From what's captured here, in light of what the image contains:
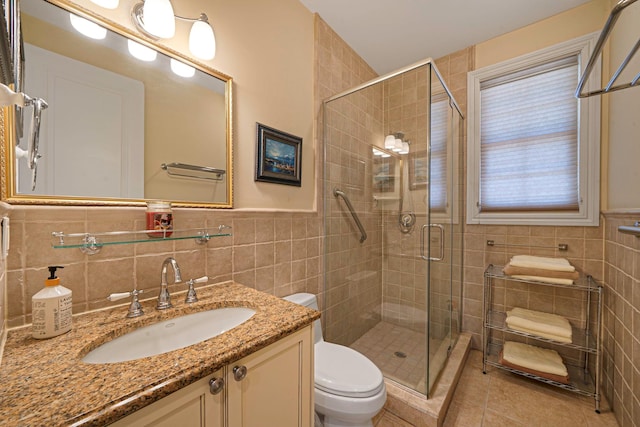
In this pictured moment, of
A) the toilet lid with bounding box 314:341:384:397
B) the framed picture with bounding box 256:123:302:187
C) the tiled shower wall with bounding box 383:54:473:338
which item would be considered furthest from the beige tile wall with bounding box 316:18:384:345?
the toilet lid with bounding box 314:341:384:397

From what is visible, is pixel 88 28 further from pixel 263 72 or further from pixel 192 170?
pixel 263 72

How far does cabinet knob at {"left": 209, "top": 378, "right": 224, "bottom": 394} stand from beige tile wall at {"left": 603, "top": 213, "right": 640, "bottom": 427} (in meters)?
1.87

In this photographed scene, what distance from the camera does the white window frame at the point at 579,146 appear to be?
1.67 metres

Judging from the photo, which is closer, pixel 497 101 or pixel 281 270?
pixel 281 270

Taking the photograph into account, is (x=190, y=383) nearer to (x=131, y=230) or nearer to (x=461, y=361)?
(x=131, y=230)

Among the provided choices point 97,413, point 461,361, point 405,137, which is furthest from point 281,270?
point 461,361

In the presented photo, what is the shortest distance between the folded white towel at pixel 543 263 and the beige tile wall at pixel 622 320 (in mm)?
210

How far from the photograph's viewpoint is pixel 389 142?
1952mm

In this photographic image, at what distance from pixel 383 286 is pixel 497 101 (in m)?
1.87

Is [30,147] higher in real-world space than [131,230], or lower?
higher

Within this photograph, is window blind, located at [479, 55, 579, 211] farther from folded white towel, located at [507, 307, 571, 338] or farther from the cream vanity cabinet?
the cream vanity cabinet

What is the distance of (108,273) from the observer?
2.94 feet

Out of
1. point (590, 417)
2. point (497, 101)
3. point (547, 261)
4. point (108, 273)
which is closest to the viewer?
point (108, 273)

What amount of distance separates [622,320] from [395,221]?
135 centimetres
